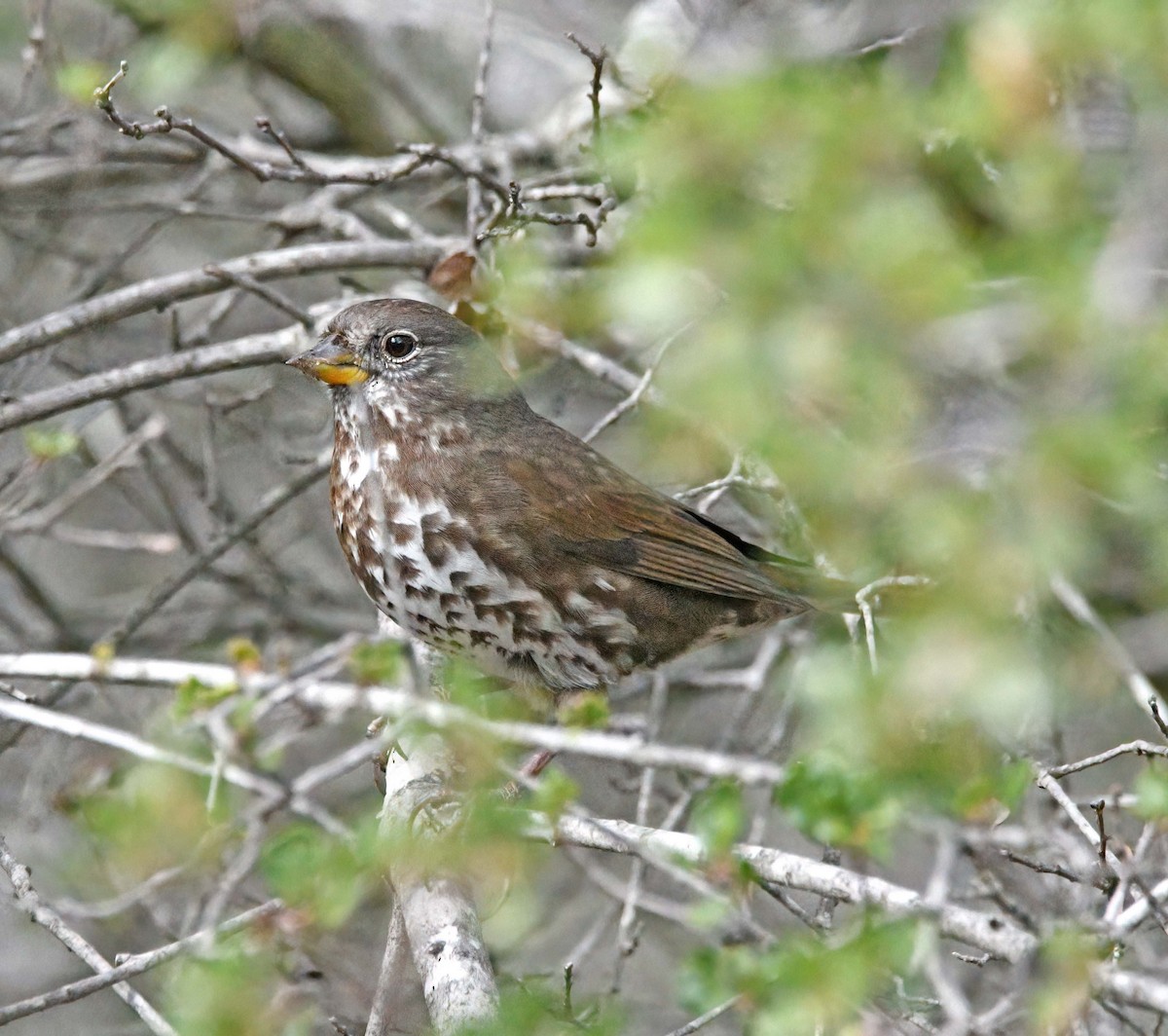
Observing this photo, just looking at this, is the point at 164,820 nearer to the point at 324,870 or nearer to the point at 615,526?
the point at 324,870

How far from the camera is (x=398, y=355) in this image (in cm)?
507

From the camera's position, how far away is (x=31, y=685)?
5926 millimetres

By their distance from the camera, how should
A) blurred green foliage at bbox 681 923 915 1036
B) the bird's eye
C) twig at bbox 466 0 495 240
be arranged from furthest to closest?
twig at bbox 466 0 495 240 → the bird's eye → blurred green foliage at bbox 681 923 915 1036

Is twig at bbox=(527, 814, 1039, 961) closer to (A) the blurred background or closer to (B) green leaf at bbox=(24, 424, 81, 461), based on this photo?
(A) the blurred background

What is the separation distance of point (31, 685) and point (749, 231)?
3815 millimetres

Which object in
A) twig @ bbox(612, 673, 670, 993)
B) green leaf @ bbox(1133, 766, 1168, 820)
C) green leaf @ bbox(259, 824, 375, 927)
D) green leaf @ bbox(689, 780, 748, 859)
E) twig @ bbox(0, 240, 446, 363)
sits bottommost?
twig @ bbox(612, 673, 670, 993)

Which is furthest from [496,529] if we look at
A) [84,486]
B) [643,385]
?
[84,486]

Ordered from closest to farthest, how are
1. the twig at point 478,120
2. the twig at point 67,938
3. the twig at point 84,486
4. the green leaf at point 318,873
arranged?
the green leaf at point 318,873
the twig at point 67,938
the twig at point 478,120
the twig at point 84,486

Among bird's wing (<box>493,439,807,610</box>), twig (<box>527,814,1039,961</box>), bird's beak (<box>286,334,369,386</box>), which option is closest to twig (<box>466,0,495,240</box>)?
bird's beak (<box>286,334,369,386</box>)

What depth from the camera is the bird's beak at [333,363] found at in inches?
194

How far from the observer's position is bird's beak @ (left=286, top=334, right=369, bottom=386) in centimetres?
494

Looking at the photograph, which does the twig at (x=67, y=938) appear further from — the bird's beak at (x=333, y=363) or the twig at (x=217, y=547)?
the bird's beak at (x=333, y=363)

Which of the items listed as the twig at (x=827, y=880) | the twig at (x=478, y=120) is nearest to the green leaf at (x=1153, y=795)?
the twig at (x=827, y=880)

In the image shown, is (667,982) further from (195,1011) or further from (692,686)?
(195,1011)
